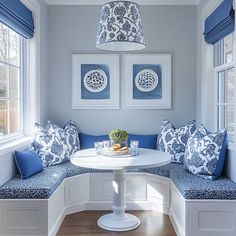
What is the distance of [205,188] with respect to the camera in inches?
92.5

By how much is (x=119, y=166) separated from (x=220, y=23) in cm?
167

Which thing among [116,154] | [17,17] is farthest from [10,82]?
[116,154]

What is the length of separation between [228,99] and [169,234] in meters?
1.43

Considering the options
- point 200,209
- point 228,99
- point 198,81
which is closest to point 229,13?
point 228,99

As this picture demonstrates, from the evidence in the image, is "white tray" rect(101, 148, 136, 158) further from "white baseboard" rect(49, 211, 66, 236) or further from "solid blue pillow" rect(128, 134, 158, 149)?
"solid blue pillow" rect(128, 134, 158, 149)

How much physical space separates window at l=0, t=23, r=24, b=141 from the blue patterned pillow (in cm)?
36

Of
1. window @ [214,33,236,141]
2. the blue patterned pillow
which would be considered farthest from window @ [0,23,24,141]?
window @ [214,33,236,141]

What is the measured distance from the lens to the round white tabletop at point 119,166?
7.74 feet

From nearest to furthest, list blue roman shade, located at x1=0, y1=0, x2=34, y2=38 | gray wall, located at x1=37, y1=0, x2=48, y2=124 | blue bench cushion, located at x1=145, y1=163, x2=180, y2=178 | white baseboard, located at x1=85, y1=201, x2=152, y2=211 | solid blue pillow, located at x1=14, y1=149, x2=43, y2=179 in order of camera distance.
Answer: blue roman shade, located at x1=0, y1=0, x2=34, y2=38 → solid blue pillow, located at x1=14, y1=149, x2=43, y2=179 → blue bench cushion, located at x1=145, y1=163, x2=180, y2=178 → white baseboard, located at x1=85, y1=201, x2=152, y2=211 → gray wall, located at x1=37, y1=0, x2=48, y2=124

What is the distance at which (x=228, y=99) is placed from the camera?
2.99 m

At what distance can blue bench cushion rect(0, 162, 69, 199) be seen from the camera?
7.63 ft

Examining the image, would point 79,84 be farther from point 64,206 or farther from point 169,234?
point 169,234

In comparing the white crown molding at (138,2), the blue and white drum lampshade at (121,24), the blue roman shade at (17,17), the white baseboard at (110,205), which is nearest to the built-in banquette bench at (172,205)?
the white baseboard at (110,205)

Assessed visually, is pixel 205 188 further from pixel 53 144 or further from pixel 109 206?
pixel 53 144
